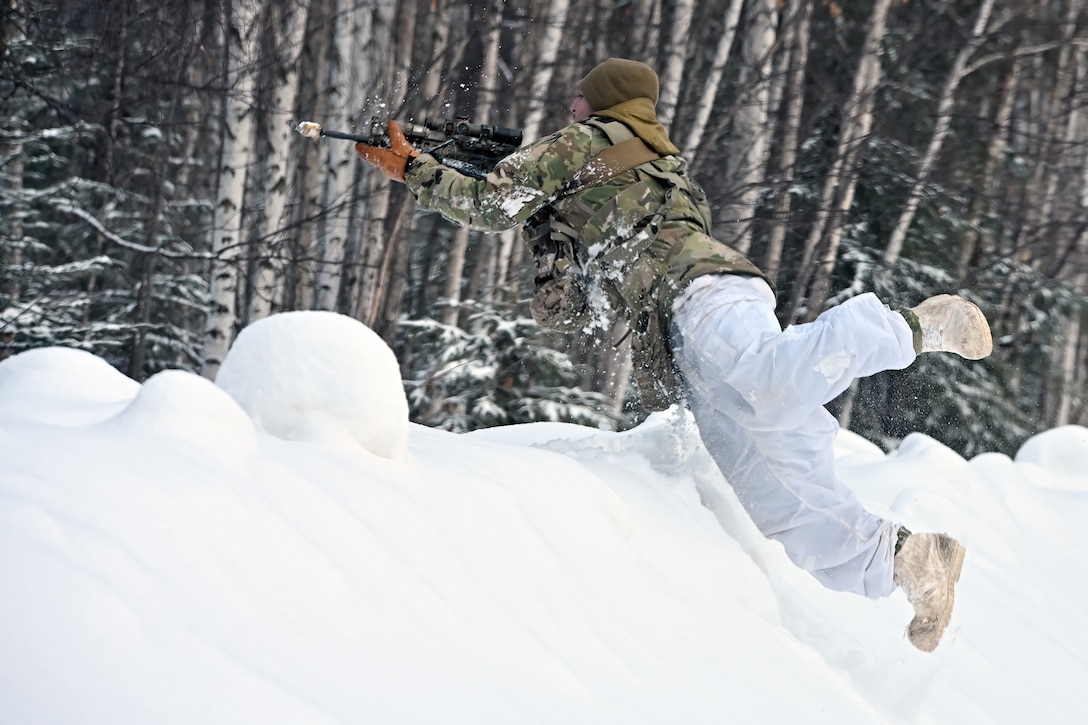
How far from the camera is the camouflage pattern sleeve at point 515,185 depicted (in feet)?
11.3

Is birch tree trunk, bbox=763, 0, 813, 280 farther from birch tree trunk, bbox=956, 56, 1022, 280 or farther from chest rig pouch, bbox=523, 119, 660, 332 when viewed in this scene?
chest rig pouch, bbox=523, 119, 660, 332

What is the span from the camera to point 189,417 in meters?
1.95

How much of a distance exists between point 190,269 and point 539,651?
9594 millimetres

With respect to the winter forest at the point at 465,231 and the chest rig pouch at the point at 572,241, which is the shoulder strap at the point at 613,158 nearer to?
the chest rig pouch at the point at 572,241

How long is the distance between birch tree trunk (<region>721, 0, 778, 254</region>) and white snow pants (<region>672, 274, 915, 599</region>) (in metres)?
4.51

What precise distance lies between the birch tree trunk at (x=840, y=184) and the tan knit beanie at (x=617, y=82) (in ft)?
17.7

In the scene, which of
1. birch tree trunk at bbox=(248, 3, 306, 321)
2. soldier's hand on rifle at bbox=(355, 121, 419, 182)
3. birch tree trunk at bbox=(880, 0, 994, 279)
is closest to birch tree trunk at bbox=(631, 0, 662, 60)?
birch tree trunk at bbox=(880, 0, 994, 279)

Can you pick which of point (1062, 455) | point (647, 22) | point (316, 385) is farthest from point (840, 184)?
point (316, 385)

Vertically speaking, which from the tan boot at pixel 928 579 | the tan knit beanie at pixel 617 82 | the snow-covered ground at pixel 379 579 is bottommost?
the tan boot at pixel 928 579

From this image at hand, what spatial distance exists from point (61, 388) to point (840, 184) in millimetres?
8380

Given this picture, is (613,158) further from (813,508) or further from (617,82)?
(813,508)

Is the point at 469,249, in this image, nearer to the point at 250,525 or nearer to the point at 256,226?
the point at 256,226

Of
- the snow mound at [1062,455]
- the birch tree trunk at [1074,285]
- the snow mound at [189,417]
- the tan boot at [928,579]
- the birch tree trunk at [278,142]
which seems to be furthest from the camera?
the birch tree trunk at [1074,285]

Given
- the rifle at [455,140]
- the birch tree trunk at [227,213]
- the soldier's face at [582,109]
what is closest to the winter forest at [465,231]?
the birch tree trunk at [227,213]
